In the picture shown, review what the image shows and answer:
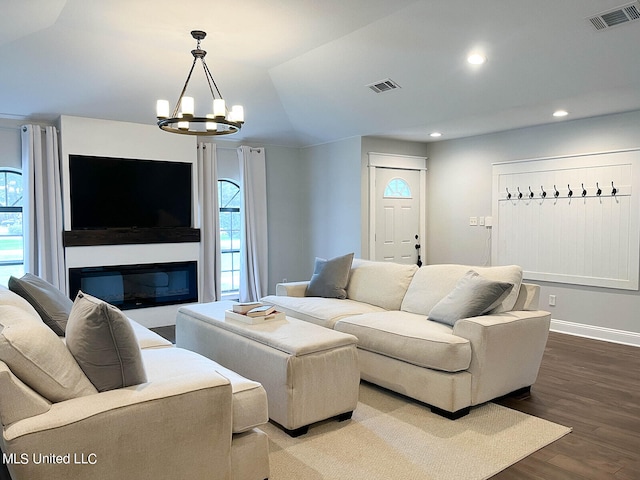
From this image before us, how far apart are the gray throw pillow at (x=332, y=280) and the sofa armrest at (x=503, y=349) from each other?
5.36ft

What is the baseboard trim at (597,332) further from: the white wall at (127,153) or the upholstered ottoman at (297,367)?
the white wall at (127,153)

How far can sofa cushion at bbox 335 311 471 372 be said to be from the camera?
3.08 metres

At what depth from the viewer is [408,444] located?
109 inches

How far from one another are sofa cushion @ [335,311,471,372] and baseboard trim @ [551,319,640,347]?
253cm

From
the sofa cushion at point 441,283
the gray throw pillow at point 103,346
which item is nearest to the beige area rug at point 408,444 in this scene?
the sofa cushion at point 441,283

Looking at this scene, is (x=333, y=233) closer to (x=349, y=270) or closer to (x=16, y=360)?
(x=349, y=270)

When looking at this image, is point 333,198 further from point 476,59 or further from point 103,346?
point 103,346

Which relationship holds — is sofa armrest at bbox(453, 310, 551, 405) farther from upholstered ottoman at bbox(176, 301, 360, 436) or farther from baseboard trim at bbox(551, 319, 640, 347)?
baseboard trim at bbox(551, 319, 640, 347)

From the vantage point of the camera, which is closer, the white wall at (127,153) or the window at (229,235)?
the white wall at (127,153)

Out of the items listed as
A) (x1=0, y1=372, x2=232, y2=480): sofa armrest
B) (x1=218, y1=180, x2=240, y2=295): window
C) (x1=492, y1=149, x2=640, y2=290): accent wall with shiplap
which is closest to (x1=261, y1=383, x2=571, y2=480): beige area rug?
(x1=0, y1=372, x2=232, y2=480): sofa armrest

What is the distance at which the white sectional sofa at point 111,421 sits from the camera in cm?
170

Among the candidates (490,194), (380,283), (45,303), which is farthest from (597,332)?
(45,303)

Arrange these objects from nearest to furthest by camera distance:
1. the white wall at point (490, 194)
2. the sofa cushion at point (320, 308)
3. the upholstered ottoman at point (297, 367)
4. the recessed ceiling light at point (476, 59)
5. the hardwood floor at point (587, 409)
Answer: the hardwood floor at point (587, 409) → the upholstered ottoman at point (297, 367) → the sofa cushion at point (320, 308) → the recessed ceiling light at point (476, 59) → the white wall at point (490, 194)

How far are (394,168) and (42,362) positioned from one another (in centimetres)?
556
